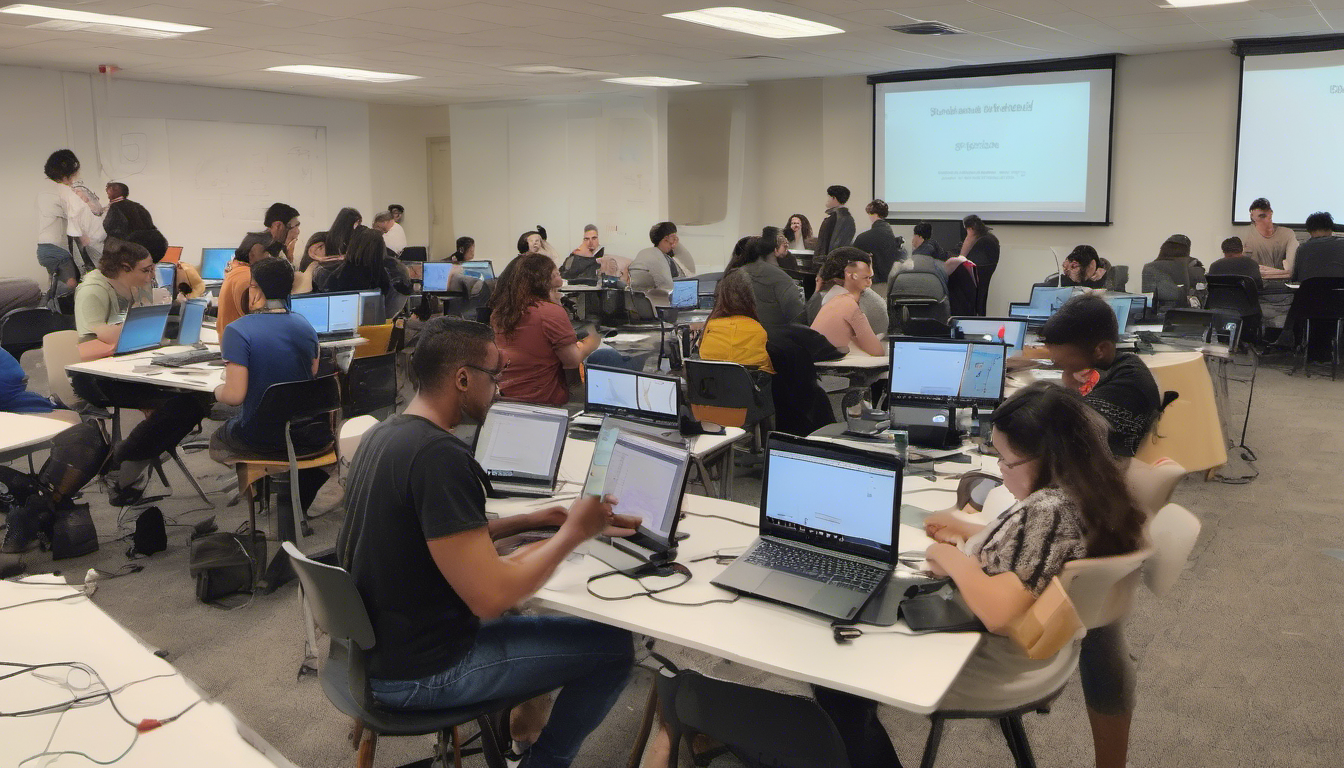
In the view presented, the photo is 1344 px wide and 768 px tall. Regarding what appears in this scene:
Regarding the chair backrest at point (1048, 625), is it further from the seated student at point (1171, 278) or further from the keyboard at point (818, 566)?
the seated student at point (1171, 278)

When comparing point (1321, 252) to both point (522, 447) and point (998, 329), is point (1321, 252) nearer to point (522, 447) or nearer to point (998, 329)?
point (998, 329)

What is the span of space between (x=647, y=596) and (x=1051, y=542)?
97 centimetres

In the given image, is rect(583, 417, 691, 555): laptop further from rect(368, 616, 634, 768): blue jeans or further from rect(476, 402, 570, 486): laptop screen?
rect(476, 402, 570, 486): laptop screen

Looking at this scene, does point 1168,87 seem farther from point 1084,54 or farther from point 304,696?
point 304,696

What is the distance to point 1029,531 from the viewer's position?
2350 millimetres

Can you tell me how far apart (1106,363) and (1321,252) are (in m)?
7.22

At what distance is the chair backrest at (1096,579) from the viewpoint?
2322 mm

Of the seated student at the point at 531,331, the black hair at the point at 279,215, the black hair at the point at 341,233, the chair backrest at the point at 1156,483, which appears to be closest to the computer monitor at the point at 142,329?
the black hair at the point at 279,215

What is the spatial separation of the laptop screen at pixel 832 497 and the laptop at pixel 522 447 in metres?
0.89

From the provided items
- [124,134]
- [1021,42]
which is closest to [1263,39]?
[1021,42]

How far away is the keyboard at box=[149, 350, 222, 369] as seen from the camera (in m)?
5.64

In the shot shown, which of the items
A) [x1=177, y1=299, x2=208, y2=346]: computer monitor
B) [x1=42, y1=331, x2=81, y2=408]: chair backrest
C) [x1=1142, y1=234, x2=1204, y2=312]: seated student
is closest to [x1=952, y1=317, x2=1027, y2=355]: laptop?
[x1=1142, y1=234, x2=1204, y2=312]: seated student

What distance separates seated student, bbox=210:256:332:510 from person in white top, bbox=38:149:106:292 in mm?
5899

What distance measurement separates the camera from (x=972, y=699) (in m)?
2.44
